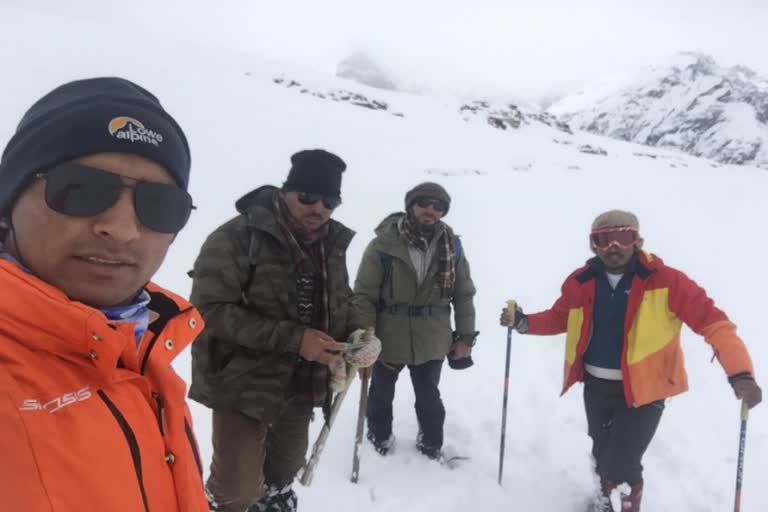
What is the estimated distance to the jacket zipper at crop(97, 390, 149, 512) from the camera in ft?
3.52

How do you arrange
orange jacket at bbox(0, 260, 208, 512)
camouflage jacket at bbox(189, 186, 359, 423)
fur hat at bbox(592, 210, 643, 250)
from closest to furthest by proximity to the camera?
orange jacket at bbox(0, 260, 208, 512)
camouflage jacket at bbox(189, 186, 359, 423)
fur hat at bbox(592, 210, 643, 250)

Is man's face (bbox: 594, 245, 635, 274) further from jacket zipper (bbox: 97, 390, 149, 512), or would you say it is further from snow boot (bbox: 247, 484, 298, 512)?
jacket zipper (bbox: 97, 390, 149, 512)

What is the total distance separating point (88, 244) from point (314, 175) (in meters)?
1.70

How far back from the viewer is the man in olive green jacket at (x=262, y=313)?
2469 millimetres

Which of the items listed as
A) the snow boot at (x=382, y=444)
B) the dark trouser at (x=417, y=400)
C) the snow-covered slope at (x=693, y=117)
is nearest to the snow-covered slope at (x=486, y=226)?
the snow boot at (x=382, y=444)

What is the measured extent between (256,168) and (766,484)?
41.5 feet

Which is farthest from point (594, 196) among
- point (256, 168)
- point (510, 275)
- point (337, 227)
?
point (337, 227)

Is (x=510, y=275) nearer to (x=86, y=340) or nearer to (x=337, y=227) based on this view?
(x=337, y=227)

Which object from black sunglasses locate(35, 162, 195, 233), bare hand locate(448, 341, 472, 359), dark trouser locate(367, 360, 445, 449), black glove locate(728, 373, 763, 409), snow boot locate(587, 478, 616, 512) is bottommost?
snow boot locate(587, 478, 616, 512)

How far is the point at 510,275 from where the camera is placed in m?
9.18

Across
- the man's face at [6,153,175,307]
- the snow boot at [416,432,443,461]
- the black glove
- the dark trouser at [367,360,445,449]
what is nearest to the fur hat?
the black glove

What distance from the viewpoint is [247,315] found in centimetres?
247

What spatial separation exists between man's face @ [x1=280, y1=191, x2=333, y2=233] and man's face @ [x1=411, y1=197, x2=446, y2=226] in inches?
48.6

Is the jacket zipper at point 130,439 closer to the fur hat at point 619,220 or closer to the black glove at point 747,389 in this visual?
the fur hat at point 619,220
